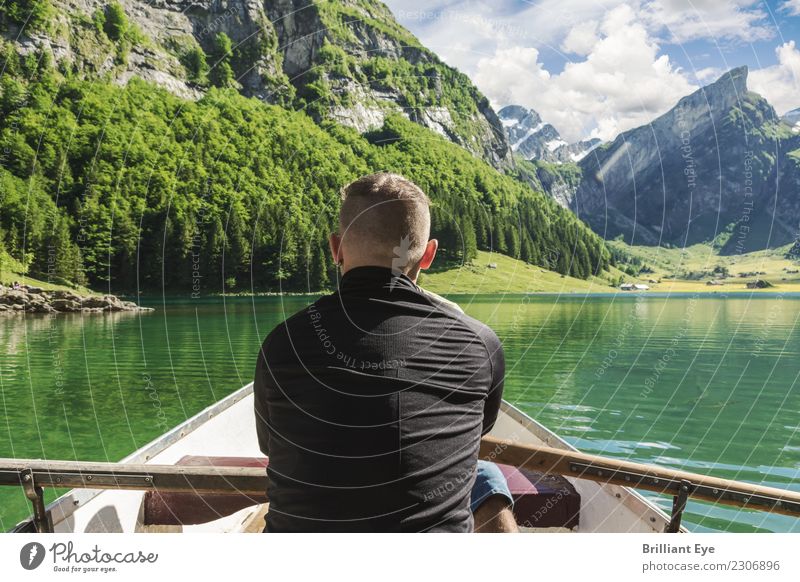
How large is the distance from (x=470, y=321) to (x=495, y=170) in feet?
34.9

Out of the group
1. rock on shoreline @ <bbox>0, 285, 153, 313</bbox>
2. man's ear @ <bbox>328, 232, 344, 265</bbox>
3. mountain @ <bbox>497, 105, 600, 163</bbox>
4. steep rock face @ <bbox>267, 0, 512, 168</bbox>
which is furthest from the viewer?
rock on shoreline @ <bbox>0, 285, 153, 313</bbox>

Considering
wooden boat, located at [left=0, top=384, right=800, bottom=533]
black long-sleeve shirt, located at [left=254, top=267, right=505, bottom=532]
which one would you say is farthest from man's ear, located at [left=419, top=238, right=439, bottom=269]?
Result: wooden boat, located at [left=0, top=384, right=800, bottom=533]

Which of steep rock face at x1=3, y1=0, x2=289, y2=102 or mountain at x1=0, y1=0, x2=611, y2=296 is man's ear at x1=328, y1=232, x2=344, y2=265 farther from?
steep rock face at x1=3, y1=0, x2=289, y2=102

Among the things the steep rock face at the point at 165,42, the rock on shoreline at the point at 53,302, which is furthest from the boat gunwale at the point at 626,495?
the rock on shoreline at the point at 53,302

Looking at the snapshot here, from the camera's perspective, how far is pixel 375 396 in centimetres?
206

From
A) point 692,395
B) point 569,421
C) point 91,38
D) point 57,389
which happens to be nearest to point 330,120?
point 569,421

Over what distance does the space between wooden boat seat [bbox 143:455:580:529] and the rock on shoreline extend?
165 ft

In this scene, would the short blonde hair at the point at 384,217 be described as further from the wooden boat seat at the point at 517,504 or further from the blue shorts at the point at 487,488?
the wooden boat seat at the point at 517,504

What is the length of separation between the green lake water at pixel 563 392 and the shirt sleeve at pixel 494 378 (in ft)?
29.9

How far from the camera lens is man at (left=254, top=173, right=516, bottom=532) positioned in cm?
205

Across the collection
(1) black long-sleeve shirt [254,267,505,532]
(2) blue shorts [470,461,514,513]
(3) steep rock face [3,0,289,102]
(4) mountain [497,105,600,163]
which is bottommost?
(2) blue shorts [470,461,514,513]

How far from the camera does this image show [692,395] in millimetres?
23406

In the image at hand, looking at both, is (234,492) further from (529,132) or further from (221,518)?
(529,132)
